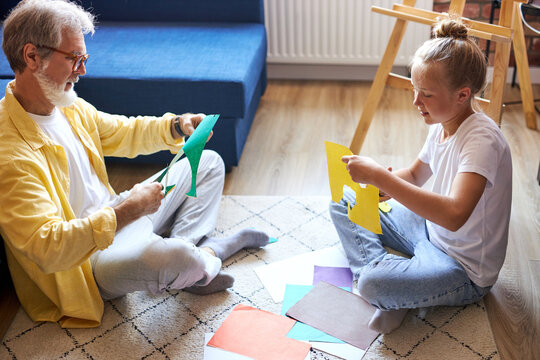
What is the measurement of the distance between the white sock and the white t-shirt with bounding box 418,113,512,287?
63 centimetres

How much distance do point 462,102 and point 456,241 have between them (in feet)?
1.36

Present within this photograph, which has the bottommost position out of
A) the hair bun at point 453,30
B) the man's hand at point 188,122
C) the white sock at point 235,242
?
the white sock at point 235,242

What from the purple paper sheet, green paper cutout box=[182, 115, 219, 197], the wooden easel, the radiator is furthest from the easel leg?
green paper cutout box=[182, 115, 219, 197]

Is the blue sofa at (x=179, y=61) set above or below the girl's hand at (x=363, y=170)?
below

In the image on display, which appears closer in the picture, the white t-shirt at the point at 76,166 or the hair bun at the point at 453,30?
the hair bun at the point at 453,30

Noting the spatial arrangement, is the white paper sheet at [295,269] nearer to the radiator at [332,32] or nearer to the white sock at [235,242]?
the white sock at [235,242]

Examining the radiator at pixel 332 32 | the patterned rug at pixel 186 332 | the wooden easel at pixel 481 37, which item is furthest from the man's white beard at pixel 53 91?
the radiator at pixel 332 32

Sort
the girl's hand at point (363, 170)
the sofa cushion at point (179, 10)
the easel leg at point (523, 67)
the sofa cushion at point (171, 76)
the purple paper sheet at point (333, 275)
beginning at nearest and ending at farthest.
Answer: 1. the girl's hand at point (363, 170)
2. the purple paper sheet at point (333, 275)
3. the sofa cushion at point (171, 76)
4. the easel leg at point (523, 67)
5. the sofa cushion at point (179, 10)

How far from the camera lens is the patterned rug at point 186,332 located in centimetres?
167

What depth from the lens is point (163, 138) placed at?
193 centimetres

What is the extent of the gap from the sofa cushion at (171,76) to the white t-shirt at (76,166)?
71 centimetres

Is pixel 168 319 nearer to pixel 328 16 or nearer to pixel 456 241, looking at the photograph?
pixel 456 241

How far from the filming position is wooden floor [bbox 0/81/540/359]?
5.95 ft

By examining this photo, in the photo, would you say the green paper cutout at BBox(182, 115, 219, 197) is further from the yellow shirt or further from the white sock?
the white sock
